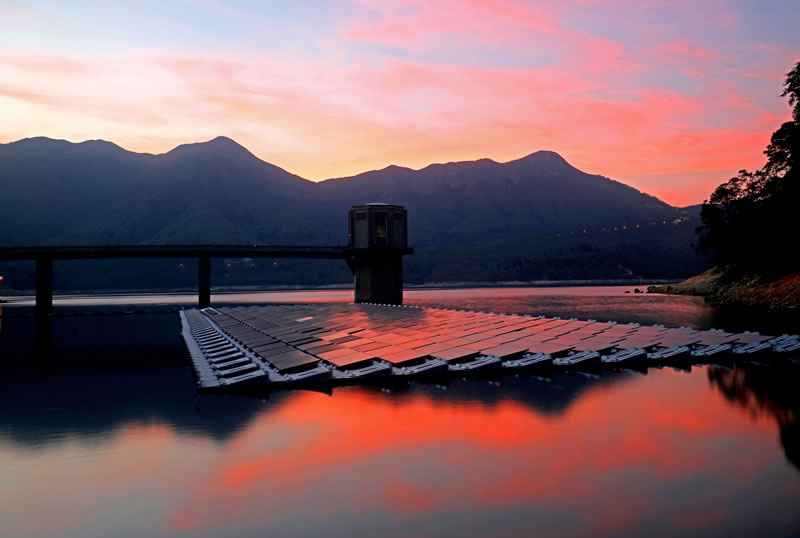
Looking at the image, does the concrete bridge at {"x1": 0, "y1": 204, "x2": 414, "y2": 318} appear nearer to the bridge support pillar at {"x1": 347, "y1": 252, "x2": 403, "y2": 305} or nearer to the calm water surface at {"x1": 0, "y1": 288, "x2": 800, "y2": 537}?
the bridge support pillar at {"x1": 347, "y1": 252, "x2": 403, "y2": 305}

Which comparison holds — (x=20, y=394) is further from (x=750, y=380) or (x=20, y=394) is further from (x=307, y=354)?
(x=750, y=380)

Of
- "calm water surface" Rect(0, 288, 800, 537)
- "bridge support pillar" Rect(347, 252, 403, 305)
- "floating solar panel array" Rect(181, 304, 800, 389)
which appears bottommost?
"calm water surface" Rect(0, 288, 800, 537)

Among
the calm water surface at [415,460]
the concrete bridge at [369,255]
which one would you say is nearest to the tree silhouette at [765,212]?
the concrete bridge at [369,255]

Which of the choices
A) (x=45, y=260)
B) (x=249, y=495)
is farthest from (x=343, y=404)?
(x=45, y=260)

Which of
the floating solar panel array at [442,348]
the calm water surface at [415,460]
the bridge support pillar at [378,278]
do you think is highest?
the bridge support pillar at [378,278]

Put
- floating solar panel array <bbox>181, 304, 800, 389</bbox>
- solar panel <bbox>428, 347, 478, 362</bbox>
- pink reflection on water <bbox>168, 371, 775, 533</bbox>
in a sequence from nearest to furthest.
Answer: pink reflection on water <bbox>168, 371, 775, 533</bbox>
floating solar panel array <bbox>181, 304, 800, 389</bbox>
solar panel <bbox>428, 347, 478, 362</bbox>

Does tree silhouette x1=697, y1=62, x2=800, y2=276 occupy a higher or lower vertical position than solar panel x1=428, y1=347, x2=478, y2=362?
higher

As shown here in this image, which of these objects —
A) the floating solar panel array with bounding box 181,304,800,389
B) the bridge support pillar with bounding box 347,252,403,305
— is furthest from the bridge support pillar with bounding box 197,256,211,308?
the floating solar panel array with bounding box 181,304,800,389

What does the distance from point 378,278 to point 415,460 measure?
318ft

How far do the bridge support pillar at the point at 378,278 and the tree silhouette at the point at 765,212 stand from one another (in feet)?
214

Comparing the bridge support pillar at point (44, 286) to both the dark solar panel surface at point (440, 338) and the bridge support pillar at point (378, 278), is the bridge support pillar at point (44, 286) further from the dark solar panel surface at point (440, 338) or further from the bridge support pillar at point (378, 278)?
the dark solar panel surface at point (440, 338)

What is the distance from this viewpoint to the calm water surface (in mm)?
13320

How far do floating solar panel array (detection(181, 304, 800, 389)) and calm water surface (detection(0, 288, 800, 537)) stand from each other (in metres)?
2.58

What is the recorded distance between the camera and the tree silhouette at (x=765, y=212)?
108 m
